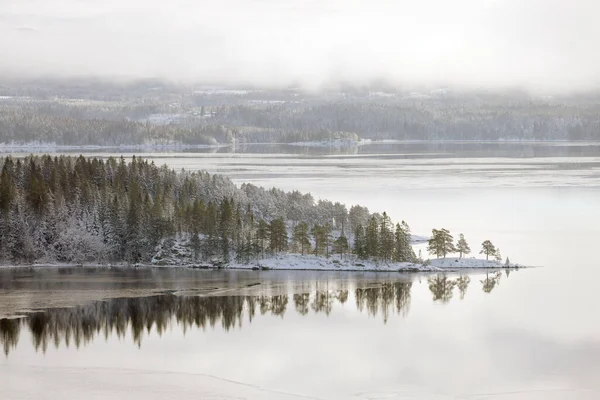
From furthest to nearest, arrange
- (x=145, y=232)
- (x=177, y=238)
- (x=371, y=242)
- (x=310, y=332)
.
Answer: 1. (x=177, y=238)
2. (x=145, y=232)
3. (x=371, y=242)
4. (x=310, y=332)

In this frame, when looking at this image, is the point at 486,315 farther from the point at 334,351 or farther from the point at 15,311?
the point at 15,311

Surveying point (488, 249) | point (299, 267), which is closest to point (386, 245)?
point (299, 267)

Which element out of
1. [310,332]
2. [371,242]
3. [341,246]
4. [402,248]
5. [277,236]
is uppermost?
[277,236]

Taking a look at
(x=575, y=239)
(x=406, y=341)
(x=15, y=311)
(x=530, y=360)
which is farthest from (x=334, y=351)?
(x=575, y=239)

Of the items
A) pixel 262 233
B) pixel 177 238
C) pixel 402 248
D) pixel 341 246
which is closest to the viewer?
pixel 402 248

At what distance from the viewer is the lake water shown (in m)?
39.1

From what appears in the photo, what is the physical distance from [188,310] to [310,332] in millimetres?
9896

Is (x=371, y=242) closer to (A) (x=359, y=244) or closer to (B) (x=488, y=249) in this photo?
(A) (x=359, y=244)

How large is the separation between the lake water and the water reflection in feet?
0.43

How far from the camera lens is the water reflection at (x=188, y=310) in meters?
49.9

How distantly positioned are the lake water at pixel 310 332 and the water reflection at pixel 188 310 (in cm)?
13

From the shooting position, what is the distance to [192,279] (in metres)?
65.9

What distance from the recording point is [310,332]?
50.1 m

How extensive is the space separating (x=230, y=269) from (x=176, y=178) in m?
24.5
